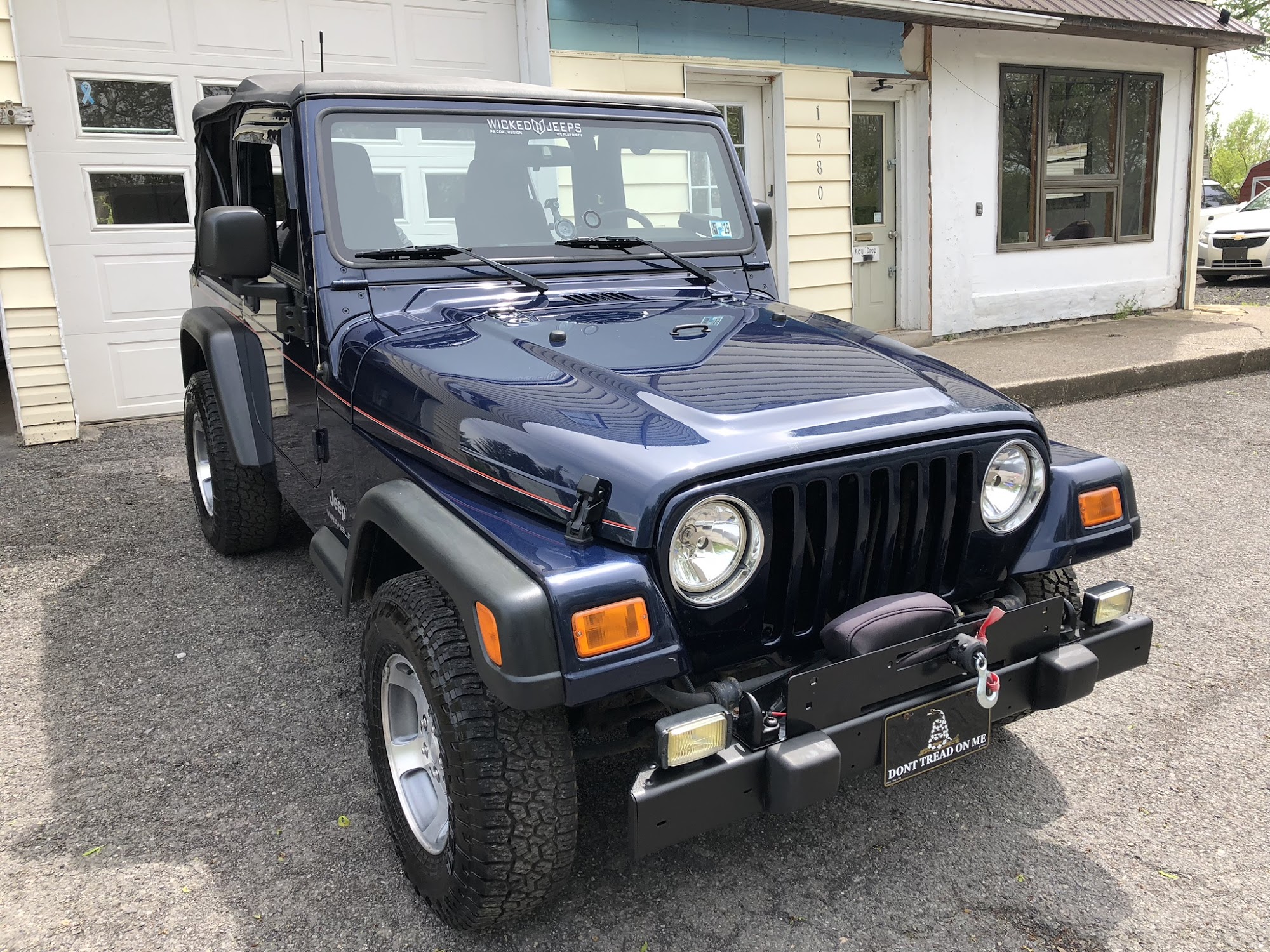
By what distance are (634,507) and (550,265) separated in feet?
4.61

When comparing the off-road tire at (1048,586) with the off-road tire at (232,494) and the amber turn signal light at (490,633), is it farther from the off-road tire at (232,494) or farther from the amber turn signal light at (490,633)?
the off-road tire at (232,494)

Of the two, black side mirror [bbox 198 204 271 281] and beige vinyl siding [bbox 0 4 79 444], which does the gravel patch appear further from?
black side mirror [bbox 198 204 271 281]

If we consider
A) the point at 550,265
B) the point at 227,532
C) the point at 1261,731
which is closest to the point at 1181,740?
the point at 1261,731

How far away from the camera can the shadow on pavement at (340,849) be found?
224 centimetres

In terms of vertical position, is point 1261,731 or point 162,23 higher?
point 162,23

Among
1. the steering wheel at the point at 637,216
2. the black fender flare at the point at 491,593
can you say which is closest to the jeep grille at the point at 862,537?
the black fender flare at the point at 491,593

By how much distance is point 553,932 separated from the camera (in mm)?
2238

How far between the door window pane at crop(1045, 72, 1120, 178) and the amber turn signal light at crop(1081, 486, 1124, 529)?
351 inches

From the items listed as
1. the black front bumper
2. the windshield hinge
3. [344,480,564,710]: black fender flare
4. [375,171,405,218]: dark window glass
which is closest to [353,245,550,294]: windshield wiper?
[375,171,405,218]: dark window glass

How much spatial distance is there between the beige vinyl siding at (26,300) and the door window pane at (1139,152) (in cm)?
1041

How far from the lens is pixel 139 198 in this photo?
6.87 m

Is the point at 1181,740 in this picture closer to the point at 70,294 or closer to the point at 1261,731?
the point at 1261,731

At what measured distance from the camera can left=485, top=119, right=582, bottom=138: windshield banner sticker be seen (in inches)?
126

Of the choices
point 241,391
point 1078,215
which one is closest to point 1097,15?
point 1078,215
